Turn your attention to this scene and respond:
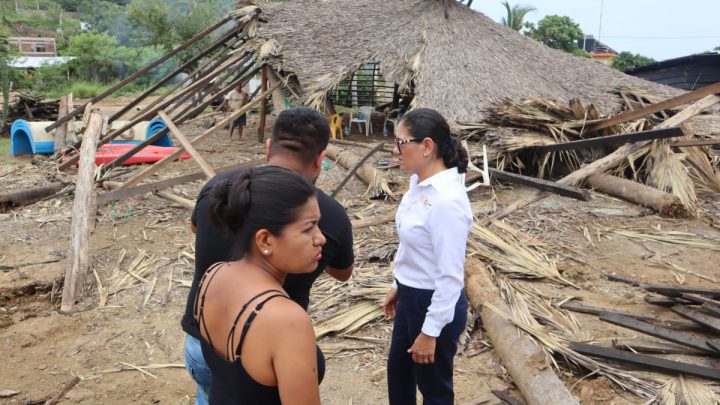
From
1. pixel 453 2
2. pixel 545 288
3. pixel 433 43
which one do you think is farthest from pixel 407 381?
pixel 453 2

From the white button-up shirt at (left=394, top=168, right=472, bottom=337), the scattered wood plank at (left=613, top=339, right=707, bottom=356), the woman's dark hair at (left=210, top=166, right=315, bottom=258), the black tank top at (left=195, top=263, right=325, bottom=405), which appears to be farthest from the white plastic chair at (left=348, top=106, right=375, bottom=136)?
the black tank top at (left=195, top=263, right=325, bottom=405)

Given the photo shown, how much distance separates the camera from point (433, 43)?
987 centimetres

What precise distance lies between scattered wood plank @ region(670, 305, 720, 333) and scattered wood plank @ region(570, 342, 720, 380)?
614 mm

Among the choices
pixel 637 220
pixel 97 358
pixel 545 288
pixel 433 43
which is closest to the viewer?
pixel 97 358

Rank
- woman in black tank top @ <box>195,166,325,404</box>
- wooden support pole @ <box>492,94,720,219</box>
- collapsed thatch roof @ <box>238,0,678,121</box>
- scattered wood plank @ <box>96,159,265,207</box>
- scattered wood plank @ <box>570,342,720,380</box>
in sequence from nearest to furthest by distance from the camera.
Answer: woman in black tank top @ <box>195,166,325,404</box> < scattered wood plank @ <box>570,342,720,380</box> < scattered wood plank @ <box>96,159,265,207</box> < wooden support pole @ <box>492,94,720,219</box> < collapsed thatch roof @ <box>238,0,678,121</box>

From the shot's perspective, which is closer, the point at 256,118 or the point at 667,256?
the point at 667,256

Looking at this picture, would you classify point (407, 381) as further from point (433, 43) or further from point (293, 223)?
point (433, 43)

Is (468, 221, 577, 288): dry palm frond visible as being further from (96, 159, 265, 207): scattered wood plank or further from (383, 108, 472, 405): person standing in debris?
(96, 159, 265, 207): scattered wood plank

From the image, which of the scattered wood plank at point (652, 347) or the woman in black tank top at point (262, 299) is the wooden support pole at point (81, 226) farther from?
the scattered wood plank at point (652, 347)

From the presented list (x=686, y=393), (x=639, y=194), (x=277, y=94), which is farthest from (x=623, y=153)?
(x=277, y=94)

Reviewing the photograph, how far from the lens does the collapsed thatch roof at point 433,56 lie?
9.30 metres

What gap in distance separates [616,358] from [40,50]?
39629mm

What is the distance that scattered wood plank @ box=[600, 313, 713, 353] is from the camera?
341 centimetres

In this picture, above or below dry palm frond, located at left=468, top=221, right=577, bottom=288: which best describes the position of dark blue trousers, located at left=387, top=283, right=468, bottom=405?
above
